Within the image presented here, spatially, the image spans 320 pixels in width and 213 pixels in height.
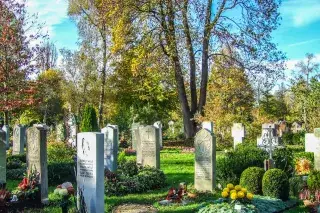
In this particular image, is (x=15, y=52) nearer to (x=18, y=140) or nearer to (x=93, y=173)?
A: (x=18, y=140)

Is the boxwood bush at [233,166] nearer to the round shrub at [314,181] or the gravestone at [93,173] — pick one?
the round shrub at [314,181]

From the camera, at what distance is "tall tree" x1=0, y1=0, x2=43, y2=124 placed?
20.3 metres

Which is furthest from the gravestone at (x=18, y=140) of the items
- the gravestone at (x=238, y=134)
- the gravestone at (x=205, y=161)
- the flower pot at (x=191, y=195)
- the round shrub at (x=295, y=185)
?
the round shrub at (x=295, y=185)

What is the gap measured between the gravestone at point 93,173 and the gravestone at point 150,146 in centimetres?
591

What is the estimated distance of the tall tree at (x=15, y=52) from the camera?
20281 mm

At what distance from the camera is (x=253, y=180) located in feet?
35.2

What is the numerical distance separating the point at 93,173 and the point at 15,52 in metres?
15.1

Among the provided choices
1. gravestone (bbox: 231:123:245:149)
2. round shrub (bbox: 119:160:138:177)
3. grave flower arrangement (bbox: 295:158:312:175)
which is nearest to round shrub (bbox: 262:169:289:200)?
grave flower arrangement (bbox: 295:158:312:175)

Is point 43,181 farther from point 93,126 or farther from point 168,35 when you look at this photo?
point 168,35

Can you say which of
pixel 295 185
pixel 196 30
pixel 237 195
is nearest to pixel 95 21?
pixel 196 30

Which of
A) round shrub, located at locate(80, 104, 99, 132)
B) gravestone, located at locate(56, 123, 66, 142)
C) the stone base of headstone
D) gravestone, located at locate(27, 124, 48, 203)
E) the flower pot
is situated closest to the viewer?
gravestone, located at locate(27, 124, 48, 203)

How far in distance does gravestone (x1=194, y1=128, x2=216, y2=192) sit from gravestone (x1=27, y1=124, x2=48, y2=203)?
4.06 metres

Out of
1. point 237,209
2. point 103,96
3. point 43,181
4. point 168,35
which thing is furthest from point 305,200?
point 103,96

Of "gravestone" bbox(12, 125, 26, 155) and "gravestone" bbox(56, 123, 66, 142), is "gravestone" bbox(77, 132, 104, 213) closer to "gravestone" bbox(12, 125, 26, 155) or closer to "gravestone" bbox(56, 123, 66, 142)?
"gravestone" bbox(12, 125, 26, 155)
